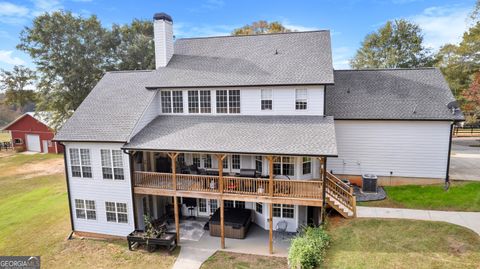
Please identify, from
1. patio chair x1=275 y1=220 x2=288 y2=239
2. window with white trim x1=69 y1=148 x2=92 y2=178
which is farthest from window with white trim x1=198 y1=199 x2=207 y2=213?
window with white trim x1=69 y1=148 x2=92 y2=178

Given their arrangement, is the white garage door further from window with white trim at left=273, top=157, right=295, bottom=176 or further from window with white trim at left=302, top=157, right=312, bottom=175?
window with white trim at left=302, top=157, right=312, bottom=175

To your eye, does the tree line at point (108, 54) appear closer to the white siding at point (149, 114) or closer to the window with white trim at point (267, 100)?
the white siding at point (149, 114)

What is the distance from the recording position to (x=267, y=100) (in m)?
14.9

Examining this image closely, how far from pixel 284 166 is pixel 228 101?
4.95 m

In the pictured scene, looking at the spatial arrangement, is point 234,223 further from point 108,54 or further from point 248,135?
point 108,54

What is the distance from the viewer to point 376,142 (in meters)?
15.2

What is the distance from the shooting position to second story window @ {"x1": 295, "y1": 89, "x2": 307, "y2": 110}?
47.1 feet

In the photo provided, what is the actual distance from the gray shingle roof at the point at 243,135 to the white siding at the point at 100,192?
A: 214 cm

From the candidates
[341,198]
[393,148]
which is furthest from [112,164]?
[393,148]

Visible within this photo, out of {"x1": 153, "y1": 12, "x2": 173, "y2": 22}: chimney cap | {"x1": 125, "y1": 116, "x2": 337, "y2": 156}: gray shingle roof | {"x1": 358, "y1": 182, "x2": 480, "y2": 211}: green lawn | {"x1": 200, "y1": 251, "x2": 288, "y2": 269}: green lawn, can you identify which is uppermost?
{"x1": 153, "y1": 12, "x2": 173, "y2": 22}: chimney cap

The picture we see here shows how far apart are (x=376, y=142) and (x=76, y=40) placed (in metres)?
31.1

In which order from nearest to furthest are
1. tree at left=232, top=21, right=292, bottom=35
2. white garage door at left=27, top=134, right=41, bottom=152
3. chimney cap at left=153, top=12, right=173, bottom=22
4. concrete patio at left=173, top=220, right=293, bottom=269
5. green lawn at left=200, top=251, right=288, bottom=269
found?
green lawn at left=200, top=251, right=288, bottom=269 → concrete patio at left=173, top=220, right=293, bottom=269 → chimney cap at left=153, top=12, right=173, bottom=22 → tree at left=232, top=21, right=292, bottom=35 → white garage door at left=27, top=134, right=41, bottom=152

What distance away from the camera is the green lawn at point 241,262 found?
11211 millimetres

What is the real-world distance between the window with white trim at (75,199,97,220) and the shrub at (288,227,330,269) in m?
11.1
